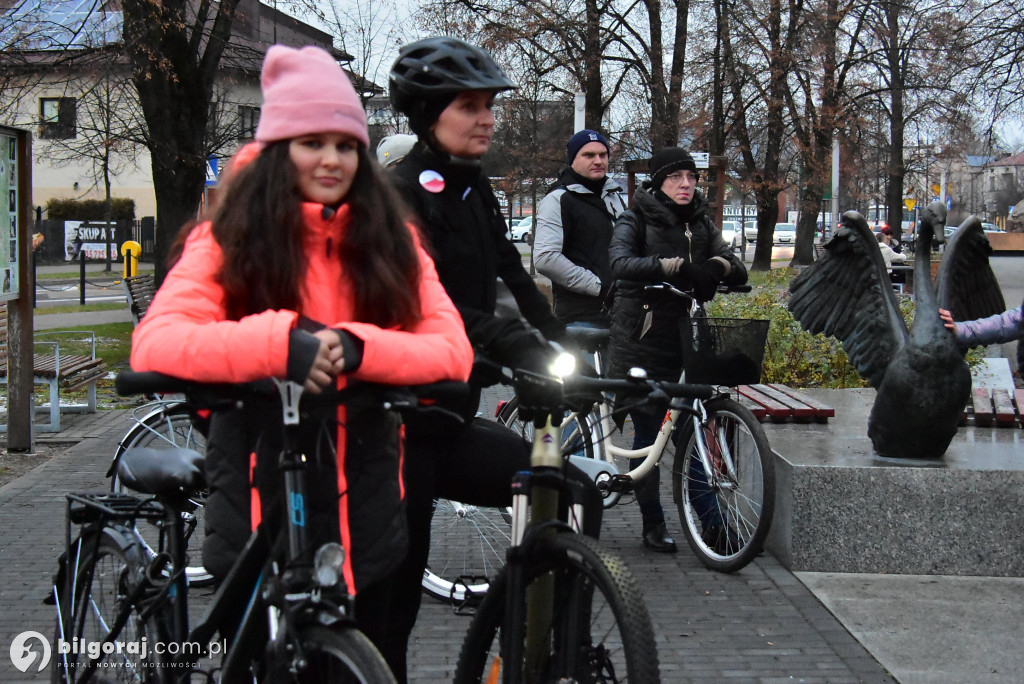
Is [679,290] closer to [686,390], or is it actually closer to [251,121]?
[686,390]

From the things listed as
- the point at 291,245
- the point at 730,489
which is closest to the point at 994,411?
the point at 730,489

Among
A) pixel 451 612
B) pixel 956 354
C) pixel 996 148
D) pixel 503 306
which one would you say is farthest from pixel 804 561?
pixel 996 148

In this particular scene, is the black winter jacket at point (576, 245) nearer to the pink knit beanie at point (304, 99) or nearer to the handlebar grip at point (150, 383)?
the pink knit beanie at point (304, 99)

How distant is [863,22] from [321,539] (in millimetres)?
31632

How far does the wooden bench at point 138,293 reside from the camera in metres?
10.3

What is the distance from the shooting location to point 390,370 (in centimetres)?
249

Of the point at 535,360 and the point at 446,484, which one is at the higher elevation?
the point at 535,360

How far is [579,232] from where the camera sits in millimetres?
7070

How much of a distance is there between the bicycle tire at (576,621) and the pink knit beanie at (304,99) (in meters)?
1.04

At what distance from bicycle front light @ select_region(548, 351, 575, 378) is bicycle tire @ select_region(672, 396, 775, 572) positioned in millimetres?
2342

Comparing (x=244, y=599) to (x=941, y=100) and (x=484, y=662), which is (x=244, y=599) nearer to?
(x=484, y=662)

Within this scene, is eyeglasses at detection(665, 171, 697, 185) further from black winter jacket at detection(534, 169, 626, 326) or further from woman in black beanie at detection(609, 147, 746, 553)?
black winter jacket at detection(534, 169, 626, 326)

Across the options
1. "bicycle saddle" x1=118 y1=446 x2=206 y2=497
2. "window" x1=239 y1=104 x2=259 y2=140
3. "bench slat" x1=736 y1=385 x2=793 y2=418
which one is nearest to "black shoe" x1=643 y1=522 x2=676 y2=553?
"bench slat" x1=736 y1=385 x2=793 y2=418

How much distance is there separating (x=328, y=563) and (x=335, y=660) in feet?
0.61
